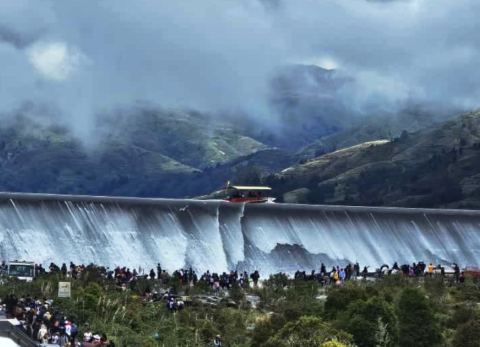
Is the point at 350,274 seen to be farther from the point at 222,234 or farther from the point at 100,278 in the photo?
the point at 100,278

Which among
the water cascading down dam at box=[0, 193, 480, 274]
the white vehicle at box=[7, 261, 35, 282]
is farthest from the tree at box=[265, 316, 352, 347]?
the water cascading down dam at box=[0, 193, 480, 274]

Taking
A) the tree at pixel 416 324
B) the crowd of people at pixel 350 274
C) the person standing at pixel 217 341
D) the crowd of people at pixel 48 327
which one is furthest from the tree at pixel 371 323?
the crowd of people at pixel 350 274

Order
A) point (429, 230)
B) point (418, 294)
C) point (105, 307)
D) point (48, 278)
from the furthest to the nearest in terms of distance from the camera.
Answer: point (429, 230), point (48, 278), point (105, 307), point (418, 294)

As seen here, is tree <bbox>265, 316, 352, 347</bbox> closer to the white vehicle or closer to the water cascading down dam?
the white vehicle

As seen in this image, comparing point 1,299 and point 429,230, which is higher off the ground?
point 429,230

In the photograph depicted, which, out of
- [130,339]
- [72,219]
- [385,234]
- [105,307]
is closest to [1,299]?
[105,307]

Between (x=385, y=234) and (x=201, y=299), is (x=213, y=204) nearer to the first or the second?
(x=385, y=234)

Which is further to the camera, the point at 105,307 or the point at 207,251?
the point at 207,251
